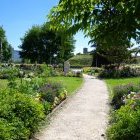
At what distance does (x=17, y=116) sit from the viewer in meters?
9.20

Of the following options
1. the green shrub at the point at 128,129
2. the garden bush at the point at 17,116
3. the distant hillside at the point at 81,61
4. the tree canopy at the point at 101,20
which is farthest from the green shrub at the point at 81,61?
the tree canopy at the point at 101,20

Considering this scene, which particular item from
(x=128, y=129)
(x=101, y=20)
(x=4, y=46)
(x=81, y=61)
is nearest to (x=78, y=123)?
(x=128, y=129)

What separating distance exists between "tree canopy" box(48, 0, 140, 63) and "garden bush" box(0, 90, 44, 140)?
449 centimetres

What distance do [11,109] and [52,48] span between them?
2935 inches

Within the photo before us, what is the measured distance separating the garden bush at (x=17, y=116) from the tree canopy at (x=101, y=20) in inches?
177

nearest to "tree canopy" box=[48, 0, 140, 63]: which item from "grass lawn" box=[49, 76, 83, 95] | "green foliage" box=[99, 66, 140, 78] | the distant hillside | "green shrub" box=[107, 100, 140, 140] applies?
"green shrub" box=[107, 100, 140, 140]

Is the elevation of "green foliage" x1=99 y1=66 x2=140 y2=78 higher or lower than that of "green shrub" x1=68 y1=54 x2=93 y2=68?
lower

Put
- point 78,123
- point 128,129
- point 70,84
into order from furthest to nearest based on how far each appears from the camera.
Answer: point 70,84, point 78,123, point 128,129

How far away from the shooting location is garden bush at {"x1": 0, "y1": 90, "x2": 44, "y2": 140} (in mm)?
7702

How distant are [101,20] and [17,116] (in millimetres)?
6631

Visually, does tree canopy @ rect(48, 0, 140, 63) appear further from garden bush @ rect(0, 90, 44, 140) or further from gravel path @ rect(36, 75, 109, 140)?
gravel path @ rect(36, 75, 109, 140)

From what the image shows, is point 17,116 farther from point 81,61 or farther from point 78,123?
point 81,61

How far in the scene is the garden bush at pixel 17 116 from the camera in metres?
7.70

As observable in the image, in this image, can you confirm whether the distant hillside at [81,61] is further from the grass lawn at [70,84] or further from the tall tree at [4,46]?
the grass lawn at [70,84]
